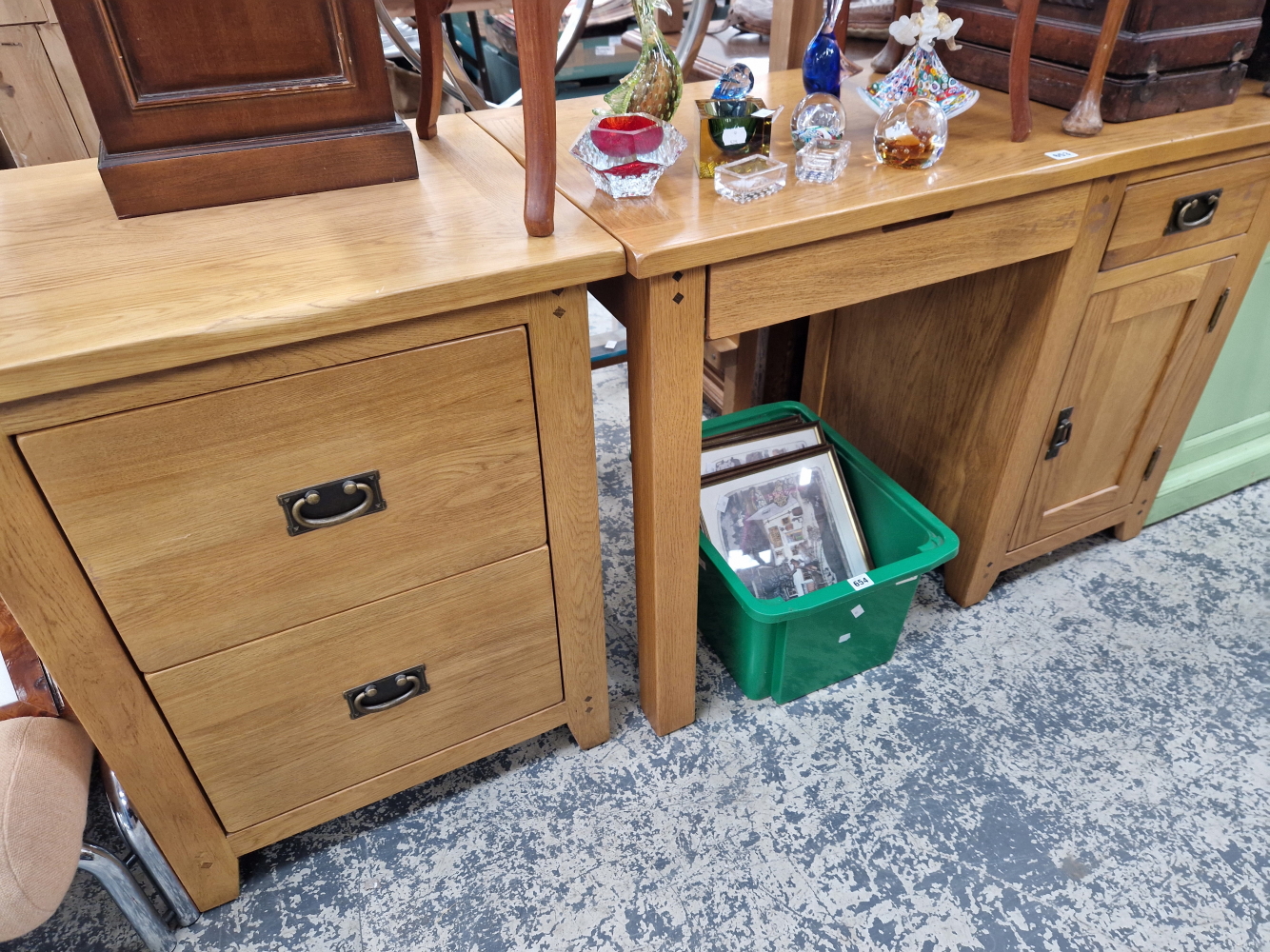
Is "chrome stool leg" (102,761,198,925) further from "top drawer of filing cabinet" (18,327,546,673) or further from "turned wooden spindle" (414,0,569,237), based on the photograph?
"turned wooden spindle" (414,0,569,237)

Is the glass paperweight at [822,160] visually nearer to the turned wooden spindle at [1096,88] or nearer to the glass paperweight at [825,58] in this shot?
the glass paperweight at [825,58]

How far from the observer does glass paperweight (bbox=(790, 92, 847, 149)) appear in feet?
3.14

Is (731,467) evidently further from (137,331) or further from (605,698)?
(137,331)

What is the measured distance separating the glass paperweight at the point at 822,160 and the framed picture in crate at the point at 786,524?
1.68ft

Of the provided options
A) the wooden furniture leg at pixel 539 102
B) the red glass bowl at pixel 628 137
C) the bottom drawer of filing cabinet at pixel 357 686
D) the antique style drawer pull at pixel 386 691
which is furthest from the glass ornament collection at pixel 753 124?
the antique style drawer pull at pixel 386 691

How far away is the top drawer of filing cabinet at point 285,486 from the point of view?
0.72 m

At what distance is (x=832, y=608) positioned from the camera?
3.95ft

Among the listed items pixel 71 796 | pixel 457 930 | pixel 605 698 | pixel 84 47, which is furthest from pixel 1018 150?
pixel 71 796

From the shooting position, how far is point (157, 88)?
33.0 inches

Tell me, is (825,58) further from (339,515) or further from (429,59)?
(339,515)

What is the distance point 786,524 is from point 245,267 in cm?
92

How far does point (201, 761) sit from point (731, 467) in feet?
2.83

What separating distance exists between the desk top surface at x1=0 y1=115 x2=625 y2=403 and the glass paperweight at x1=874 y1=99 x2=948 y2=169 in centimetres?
40

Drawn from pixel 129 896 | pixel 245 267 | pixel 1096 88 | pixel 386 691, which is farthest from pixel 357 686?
pixel 1096 88
